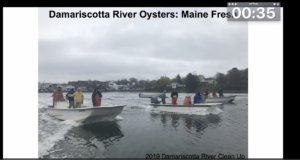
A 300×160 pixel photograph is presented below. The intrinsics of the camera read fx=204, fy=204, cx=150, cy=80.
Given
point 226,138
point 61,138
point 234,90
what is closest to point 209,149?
point 226,138

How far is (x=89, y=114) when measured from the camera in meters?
9.95

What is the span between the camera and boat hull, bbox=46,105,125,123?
9.91m

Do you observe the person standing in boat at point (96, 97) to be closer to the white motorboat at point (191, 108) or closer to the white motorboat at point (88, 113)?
the white motorboat at point (88, 113)

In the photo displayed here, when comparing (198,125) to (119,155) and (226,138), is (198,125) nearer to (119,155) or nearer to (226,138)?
(226,138)

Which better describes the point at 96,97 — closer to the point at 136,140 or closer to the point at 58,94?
the point at 58,94

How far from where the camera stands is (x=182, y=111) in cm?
1445

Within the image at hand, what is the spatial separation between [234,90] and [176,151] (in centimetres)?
3170

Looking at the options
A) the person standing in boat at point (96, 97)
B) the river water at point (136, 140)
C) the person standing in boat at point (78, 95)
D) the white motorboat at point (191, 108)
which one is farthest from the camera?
the white motorboat at point (191, 108)

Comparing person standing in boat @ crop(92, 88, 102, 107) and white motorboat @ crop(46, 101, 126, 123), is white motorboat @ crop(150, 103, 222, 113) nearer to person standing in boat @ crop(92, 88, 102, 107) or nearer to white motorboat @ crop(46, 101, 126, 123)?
white motorboat @ crop(46, 101, 126, 123)

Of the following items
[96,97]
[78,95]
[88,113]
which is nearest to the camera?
[88,113]

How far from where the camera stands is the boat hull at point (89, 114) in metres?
9.91

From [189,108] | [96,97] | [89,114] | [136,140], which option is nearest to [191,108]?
[189,108]

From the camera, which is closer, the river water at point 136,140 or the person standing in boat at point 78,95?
the river water at point 136,140

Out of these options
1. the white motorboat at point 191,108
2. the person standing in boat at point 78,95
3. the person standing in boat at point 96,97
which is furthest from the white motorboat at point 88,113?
the white motorboat at point 191,108
